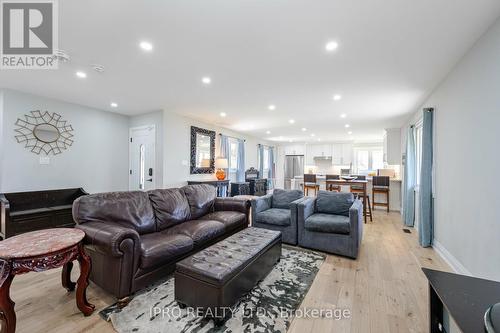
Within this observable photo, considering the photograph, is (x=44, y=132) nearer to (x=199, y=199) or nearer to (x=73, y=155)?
(x=73, y=155)

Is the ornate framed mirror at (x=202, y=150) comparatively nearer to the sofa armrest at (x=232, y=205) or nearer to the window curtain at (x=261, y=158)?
the sofa armrest at (x=232, y=205)

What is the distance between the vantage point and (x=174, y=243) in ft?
7.23

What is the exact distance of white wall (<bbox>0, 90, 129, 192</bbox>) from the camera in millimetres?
3516

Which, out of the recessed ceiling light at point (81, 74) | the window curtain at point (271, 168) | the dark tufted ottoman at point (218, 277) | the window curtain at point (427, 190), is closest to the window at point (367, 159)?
the window curtain at point (271, 168)

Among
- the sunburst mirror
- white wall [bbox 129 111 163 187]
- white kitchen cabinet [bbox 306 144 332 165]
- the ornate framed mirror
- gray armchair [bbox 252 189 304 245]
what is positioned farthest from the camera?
white kitchen cabinet [bbox 306 144 332 165]

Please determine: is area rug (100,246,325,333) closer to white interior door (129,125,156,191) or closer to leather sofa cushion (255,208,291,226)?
leather sofa cushion (255,208,291,226)

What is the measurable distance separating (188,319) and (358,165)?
9.37 metres

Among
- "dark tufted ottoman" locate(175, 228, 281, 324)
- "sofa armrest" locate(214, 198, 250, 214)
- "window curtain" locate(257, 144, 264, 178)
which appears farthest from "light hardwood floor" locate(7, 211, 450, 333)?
"window curtain" locate(257, 144, 264, 178)

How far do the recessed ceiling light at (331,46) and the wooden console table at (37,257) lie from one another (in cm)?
297

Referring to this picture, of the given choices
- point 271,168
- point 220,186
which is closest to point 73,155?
point 220,186

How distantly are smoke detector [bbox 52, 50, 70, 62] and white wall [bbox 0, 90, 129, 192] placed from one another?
2010 millimetres

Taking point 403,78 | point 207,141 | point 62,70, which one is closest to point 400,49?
point 403,78

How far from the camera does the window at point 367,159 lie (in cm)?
895

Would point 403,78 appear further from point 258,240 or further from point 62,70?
point 62,70
